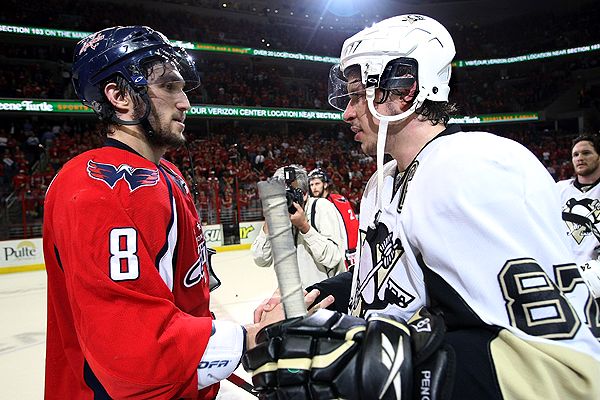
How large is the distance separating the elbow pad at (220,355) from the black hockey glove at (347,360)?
25 centimetres

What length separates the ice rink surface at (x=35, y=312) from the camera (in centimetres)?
376

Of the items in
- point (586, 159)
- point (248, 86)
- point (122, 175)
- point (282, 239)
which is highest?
point (248, 86)

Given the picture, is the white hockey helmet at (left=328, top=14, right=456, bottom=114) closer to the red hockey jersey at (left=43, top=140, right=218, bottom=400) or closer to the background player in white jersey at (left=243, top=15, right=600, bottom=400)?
the background player in white jersey at (left=243, top=15, right=600, bottom=400)

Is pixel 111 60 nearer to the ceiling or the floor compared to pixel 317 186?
nearer to the ceiling

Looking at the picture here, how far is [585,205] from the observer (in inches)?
127

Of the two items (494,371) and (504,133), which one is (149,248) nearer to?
(494,371)

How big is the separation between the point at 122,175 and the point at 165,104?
43cm

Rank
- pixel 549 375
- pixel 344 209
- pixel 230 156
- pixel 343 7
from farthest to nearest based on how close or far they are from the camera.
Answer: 1. pixel 343 7
2. pixel 230 156
3. pixel 344 209
4. pixel 549 375

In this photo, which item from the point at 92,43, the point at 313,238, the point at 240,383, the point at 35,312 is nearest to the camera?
the point at 92,43

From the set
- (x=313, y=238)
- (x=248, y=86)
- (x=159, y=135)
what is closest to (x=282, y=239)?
(x=159, y=135)

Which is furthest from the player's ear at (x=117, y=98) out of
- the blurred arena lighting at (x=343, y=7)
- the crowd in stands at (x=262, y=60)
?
the blurred arena lighting at (x=343, y=7)

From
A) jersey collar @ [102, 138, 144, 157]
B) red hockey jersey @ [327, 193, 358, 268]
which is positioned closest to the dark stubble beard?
jersey collar @ [102, 138, 144, 157]

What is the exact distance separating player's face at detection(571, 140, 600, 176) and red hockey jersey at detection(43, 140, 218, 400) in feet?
10.5

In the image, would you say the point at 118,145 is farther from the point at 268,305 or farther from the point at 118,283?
the point at 268,305
